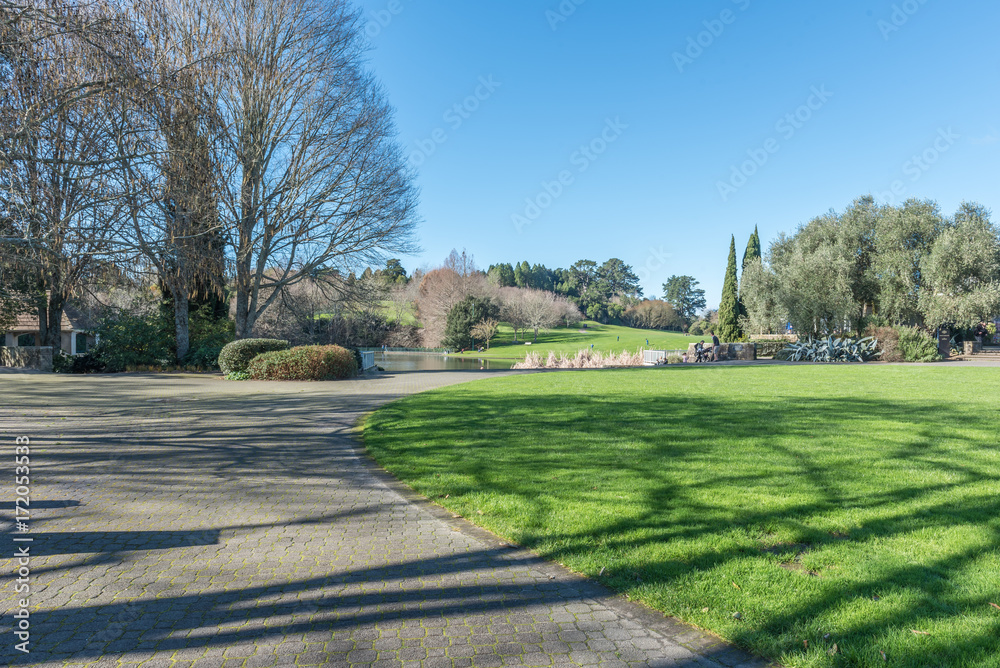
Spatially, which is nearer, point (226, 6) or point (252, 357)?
point (252, 357)

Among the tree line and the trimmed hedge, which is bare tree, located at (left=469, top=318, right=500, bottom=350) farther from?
the trimmed hedge

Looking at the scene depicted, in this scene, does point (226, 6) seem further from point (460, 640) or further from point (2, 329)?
point (460, 640)

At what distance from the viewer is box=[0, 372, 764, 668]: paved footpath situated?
273cm

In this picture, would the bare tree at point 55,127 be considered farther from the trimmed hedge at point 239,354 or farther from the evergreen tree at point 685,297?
the evergreen tree at point 685,297

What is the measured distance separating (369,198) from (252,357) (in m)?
7.86

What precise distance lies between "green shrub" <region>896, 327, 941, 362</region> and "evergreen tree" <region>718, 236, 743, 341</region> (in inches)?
756

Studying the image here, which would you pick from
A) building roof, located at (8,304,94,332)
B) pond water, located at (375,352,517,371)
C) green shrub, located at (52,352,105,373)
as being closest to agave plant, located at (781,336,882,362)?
pond water, located at (375,352,517,371)

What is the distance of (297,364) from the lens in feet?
52.3

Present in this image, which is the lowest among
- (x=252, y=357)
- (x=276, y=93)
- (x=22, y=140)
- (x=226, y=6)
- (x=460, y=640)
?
(x=460, y=640)

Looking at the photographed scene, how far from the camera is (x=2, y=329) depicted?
76.9 ft

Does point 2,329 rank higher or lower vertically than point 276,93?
lower

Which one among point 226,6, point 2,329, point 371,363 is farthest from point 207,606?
point 2,329

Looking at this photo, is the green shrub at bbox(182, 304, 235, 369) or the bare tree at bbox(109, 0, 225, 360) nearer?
the bare tree at bbox(109, 0, 225, 360)

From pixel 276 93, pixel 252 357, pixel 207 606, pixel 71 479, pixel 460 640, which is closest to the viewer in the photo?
pixel 460 640
